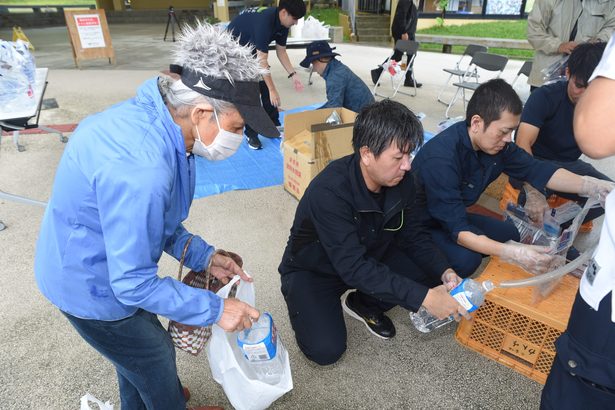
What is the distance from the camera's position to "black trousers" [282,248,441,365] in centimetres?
182

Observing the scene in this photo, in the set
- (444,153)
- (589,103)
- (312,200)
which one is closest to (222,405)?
(312,200)

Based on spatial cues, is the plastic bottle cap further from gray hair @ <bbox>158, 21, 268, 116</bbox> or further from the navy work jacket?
gray hair @ <bbox>158, 21, 268, 116</bbox>

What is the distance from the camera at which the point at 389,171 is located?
155 centimetres

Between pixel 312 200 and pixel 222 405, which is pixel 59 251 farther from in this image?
pixel 222 405

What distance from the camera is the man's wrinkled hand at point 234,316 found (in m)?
1.10

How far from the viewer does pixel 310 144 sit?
313 cm

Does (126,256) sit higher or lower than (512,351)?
higher

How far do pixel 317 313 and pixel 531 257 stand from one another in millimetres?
1039

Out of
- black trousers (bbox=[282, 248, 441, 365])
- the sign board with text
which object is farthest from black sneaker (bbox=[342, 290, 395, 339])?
the sign board with text

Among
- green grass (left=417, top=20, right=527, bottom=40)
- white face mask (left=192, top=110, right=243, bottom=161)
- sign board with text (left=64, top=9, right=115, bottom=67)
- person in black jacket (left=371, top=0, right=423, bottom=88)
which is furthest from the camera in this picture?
green grass (left=417, top=20, right=527, bottom=40)

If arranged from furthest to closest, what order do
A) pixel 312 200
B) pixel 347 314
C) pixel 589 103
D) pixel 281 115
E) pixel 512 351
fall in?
pixel 281 115
pixel 347 314
pixel 512 351
pixel 312 200
pixel 589 103

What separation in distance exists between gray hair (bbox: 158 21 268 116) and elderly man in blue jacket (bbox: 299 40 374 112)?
102 inches

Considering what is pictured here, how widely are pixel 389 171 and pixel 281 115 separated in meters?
4.08

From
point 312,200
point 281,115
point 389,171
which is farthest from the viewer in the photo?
point 281,115
